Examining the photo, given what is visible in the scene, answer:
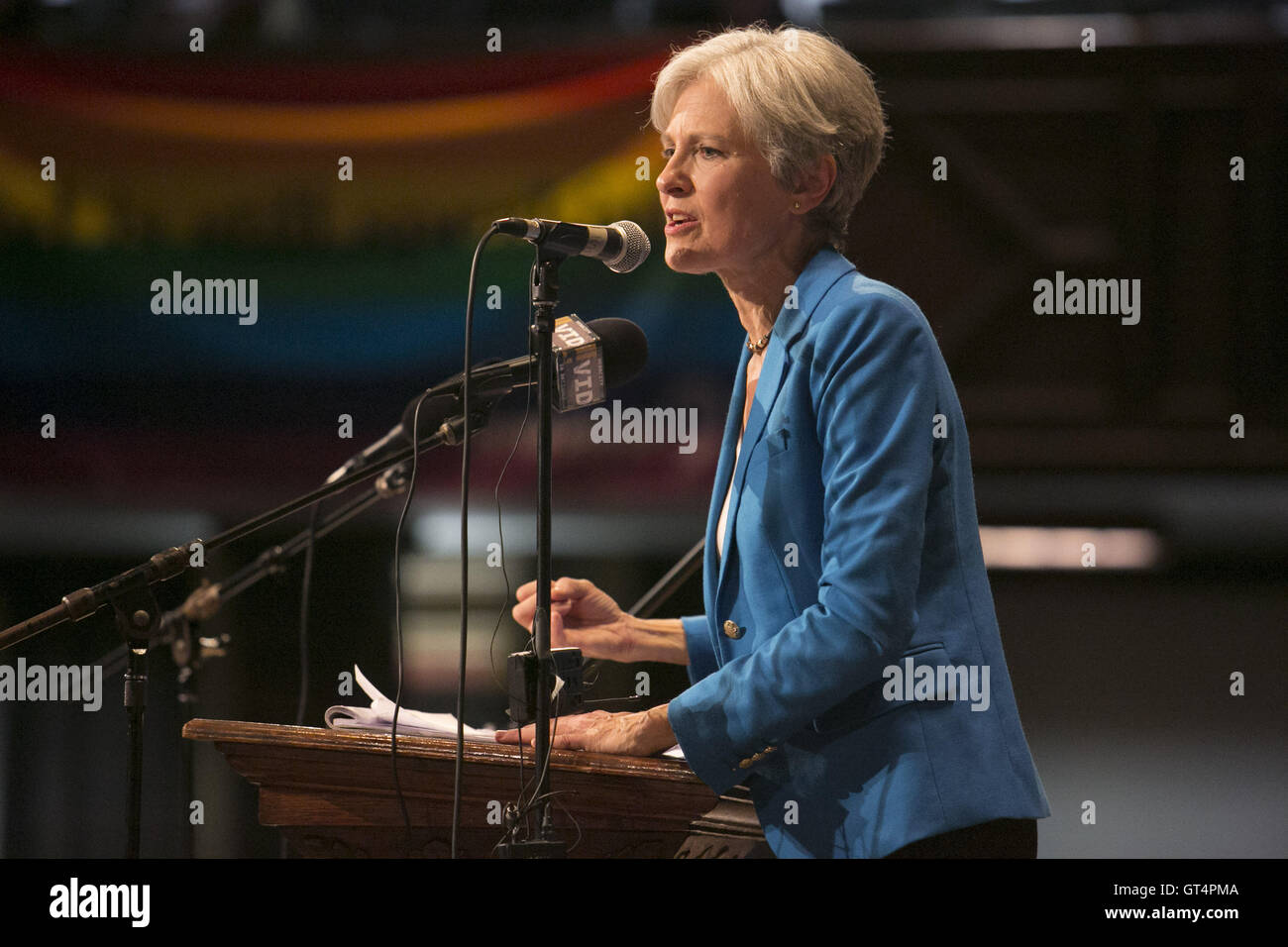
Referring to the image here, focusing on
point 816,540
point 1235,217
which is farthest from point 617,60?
point 816,540

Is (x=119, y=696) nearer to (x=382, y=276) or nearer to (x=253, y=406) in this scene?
(x=253, y=406)

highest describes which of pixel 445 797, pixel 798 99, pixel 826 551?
pixel 798 99

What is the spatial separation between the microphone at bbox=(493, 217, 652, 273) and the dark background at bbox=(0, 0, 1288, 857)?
5.24ft

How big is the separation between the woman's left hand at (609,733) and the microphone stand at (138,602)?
0.47 m

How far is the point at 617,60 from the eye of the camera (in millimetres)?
3600

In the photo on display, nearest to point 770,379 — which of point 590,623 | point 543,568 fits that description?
point 543,568

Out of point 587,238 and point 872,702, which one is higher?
point 587,238

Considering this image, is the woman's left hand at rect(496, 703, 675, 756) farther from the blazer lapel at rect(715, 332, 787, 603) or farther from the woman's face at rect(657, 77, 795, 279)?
the woman's face at rect(657, 77, 795, 279)

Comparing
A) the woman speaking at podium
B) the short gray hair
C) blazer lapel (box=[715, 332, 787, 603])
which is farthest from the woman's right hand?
the short gray hair

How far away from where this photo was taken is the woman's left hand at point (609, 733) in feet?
5.99

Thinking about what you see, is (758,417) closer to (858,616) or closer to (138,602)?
(858,616)

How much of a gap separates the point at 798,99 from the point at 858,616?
820 millimetres

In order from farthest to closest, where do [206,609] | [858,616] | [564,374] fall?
[206,609] < [564,374] < [858,616]

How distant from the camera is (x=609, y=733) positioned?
1886mm
